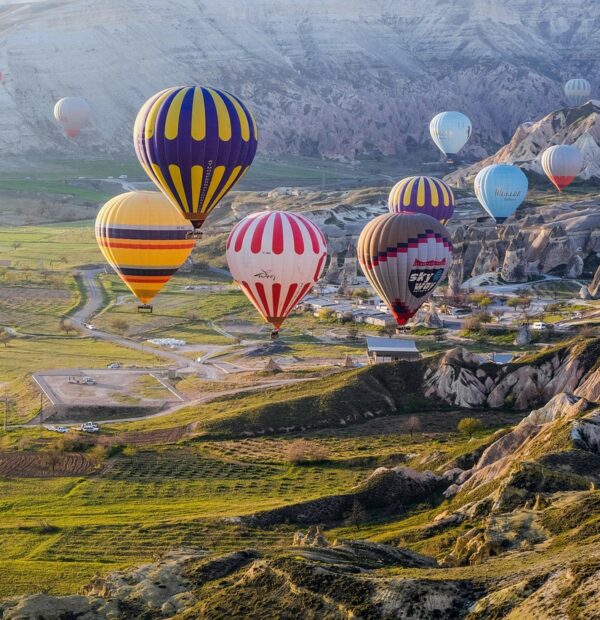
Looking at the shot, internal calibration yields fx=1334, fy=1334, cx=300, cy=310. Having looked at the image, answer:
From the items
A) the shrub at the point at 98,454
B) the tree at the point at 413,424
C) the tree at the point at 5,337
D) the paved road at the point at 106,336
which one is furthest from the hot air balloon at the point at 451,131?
the shrub at the point at 98,454

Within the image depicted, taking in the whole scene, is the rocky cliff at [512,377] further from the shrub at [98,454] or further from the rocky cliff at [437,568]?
the shrub at [98,454]

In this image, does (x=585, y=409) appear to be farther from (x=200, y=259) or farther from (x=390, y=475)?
(x=200, y=259)

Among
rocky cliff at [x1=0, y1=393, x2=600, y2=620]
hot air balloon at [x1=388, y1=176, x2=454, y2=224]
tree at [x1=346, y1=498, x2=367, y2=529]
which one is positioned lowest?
tree at [x1=346, y1=498, x2=367, y2=529]

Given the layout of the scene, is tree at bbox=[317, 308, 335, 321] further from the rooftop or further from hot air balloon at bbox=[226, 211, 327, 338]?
hot air balloon at bbox=[226, 211, 327, 338]

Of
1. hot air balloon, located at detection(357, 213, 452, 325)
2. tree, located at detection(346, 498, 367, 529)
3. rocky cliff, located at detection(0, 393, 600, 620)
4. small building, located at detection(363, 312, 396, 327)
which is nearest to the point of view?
rocky cliff, located at detection(0, 393, 600, 620)

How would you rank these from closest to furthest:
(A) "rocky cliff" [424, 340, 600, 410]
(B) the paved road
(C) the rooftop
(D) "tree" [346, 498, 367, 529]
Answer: (D) "tree" [346, 498, 367, 529]
(A) "rocky cliff" [424, 340, 600, 410]
(C) the rooftop
(B) the paved road

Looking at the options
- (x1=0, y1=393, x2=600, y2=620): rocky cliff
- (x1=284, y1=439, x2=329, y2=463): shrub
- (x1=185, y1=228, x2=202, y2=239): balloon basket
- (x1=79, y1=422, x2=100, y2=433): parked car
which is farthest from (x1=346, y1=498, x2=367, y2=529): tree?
(x1=79, y1=422, x2=100, y2=433): parked car
